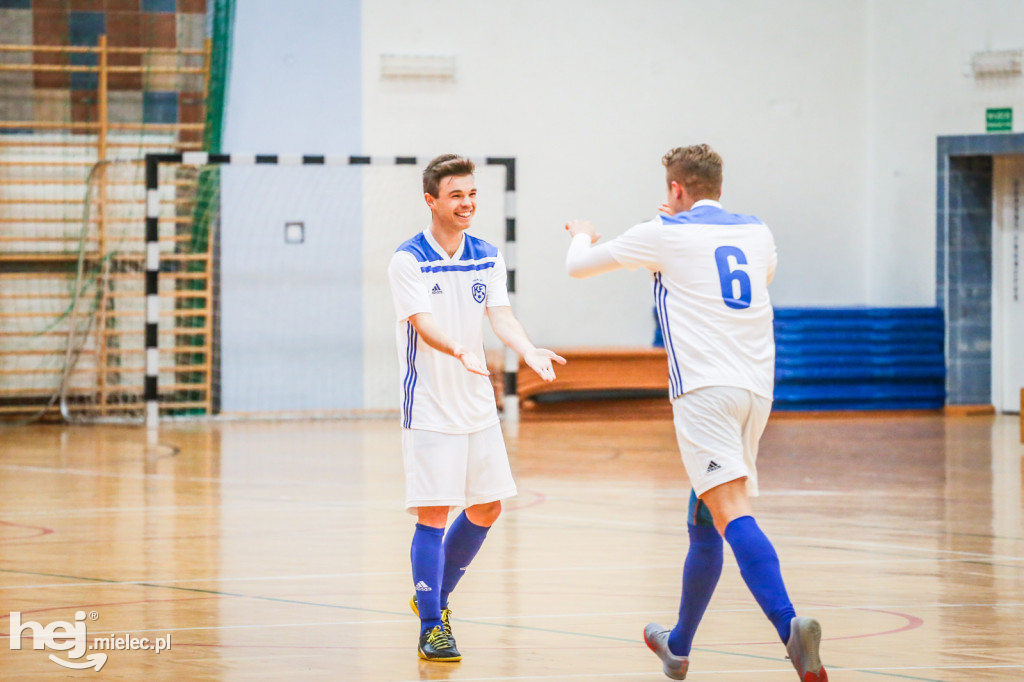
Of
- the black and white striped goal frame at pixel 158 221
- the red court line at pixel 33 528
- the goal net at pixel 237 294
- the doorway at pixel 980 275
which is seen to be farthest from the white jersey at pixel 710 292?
the doorway at pixel 980 275

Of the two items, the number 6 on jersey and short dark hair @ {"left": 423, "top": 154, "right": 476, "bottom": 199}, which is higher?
short dark hair @ {"left": 423, "top": 154, "right": 476, "bottom": 199}

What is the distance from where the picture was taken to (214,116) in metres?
12.2

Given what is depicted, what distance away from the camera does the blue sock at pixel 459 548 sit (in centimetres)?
384

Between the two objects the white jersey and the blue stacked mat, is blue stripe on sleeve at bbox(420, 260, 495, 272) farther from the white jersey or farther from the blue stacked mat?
the blue stacked mat

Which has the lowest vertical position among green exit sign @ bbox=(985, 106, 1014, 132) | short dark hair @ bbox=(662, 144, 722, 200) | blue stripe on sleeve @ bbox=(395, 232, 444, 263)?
blue stripe on sleeve @ bbox=(395, 232, 444, 263)

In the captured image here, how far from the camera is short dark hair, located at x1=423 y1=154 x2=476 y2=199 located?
3648mm

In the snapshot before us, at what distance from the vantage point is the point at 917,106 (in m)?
13.3

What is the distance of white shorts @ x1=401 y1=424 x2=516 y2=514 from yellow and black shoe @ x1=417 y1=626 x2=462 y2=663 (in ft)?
1.23

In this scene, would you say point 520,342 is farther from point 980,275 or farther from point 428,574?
point 980,275

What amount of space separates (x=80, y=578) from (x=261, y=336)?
25.6 ft

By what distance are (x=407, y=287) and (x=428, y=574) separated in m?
0.85

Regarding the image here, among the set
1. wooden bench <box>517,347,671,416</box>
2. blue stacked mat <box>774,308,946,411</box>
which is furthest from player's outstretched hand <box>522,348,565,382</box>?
blue stacked mat <box>774,308,946,411</box>

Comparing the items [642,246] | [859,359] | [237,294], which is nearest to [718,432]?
[642,246]

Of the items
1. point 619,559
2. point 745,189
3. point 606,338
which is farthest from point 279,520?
point 745,189
